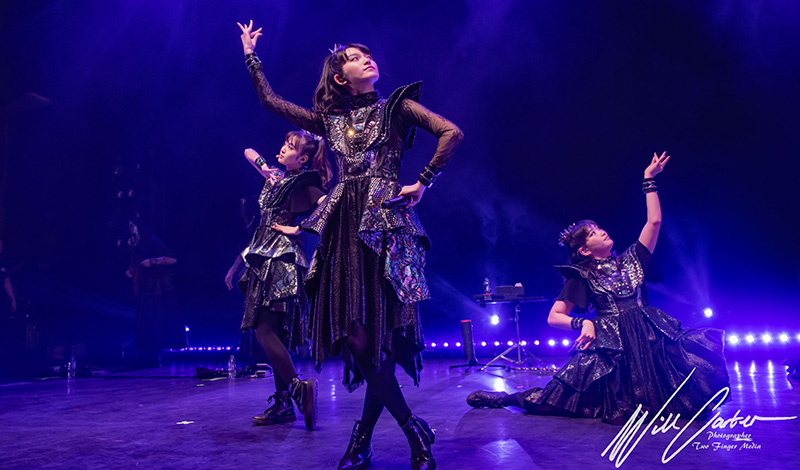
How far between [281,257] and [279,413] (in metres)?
0.86

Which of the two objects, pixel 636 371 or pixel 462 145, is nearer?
pixel 636 371

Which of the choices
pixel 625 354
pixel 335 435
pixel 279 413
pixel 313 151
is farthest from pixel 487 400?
pixel 313 151

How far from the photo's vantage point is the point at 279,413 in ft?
9.46

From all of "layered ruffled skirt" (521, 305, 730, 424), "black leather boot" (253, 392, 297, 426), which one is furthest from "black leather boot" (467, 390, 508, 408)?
"black leather boot" (253, 392, 297, 426)

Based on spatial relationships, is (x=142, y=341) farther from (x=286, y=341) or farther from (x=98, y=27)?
(x=286, y=341)

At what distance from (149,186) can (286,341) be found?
7.15m

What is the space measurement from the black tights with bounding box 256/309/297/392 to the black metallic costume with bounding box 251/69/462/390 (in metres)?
0.99

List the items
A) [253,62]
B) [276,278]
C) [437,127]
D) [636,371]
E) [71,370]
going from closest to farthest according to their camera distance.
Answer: [437,127]
[253,62]
[636,371]
[276,278]
[71,370]

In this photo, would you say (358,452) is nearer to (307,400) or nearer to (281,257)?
(307,400)

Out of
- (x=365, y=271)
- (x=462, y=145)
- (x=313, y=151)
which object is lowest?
(x=365, y=271)

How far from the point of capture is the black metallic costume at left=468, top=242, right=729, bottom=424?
2705 mm

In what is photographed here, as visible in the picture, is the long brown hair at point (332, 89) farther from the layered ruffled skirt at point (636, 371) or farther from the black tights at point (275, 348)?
the layered ruffled skirt at point (636, 371)

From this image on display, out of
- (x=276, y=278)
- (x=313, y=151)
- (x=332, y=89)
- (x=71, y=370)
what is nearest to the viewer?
(x=332, y=89)

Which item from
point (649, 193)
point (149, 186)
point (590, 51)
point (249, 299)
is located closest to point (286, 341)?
point (249, 299)
